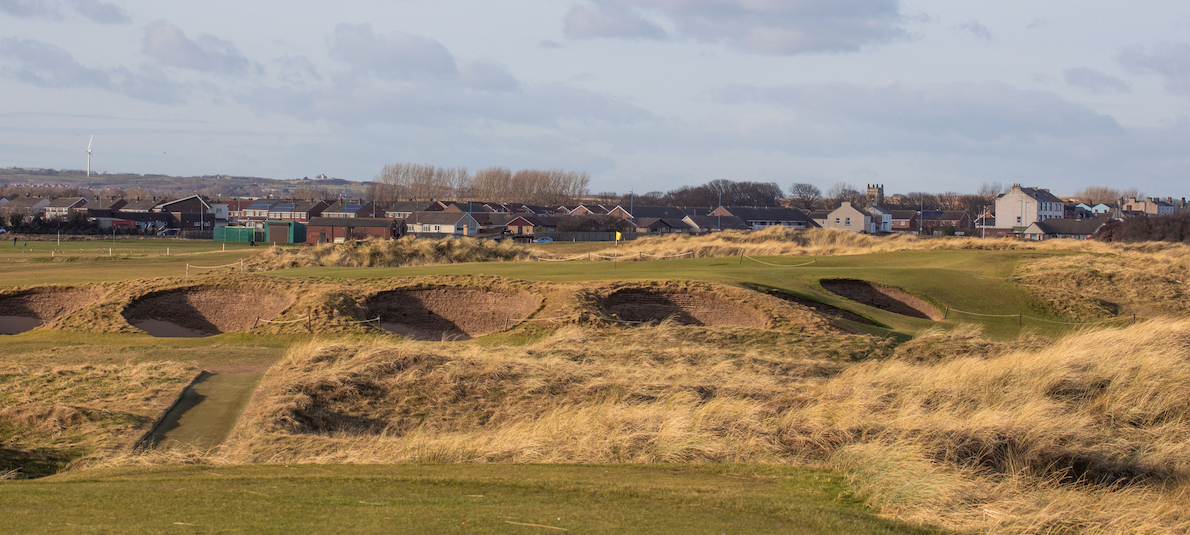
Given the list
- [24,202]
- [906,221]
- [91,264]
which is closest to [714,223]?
[906,221]

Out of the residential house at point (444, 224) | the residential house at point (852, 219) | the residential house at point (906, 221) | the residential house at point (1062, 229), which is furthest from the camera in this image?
the residential house at point (906, 221)

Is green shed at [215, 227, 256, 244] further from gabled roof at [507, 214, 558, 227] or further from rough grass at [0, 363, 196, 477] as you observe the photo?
rough grass at [0, 363, 196, 477]

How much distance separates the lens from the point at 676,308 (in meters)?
27.0

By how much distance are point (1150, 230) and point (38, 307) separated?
3315 inches

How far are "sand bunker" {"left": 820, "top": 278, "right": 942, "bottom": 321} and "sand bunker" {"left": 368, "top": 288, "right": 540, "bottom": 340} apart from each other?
11530mm

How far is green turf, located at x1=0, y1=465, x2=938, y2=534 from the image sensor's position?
24.1 ft

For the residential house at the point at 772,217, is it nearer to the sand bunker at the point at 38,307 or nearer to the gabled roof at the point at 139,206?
the gabled roof at the point at 139,206

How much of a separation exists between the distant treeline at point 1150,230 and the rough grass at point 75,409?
256ft

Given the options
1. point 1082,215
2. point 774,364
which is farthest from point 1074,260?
point 1082,215

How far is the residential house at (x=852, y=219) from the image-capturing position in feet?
359

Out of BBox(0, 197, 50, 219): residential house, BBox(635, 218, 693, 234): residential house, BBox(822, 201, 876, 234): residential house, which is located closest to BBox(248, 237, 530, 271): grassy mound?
BBox(635, 218, 693, 234): residential house

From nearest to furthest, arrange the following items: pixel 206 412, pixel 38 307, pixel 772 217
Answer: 1. pixel 206 412
2. pixel 38 307
3. pixel 772 217

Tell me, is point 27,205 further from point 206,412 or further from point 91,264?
point 206,412

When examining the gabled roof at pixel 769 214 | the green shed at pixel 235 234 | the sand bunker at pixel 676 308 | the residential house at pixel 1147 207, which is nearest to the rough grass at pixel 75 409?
the sand bunker at pixel 676 308
